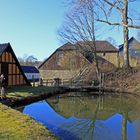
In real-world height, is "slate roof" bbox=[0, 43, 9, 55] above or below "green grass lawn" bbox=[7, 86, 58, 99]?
above

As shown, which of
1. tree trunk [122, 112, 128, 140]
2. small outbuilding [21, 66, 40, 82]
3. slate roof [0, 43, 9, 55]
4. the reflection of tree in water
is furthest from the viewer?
small outbuilding [21, 66, 40, 82]

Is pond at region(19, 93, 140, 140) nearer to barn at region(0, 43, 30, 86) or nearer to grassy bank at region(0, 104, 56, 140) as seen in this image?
grassy bank at region(0, 104, 56, 140)

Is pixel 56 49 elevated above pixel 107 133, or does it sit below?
above

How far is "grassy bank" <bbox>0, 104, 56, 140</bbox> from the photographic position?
9.26m

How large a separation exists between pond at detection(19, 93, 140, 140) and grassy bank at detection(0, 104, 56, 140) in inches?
36.9

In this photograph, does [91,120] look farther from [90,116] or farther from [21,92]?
[21,92]

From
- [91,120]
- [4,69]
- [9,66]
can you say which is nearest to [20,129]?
[91,120]

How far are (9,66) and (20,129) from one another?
18547 mm

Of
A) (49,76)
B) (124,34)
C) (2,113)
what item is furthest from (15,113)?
(49,76)

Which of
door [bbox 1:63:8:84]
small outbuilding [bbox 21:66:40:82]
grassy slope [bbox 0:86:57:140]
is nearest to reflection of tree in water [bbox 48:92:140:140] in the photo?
grassy slope [bbox 0:86:57:140]

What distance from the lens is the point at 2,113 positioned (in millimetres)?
13266

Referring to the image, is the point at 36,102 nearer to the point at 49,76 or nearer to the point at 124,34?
the point at 124,34

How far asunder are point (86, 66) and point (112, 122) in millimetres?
29762

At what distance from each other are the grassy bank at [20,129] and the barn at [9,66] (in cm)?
1485
